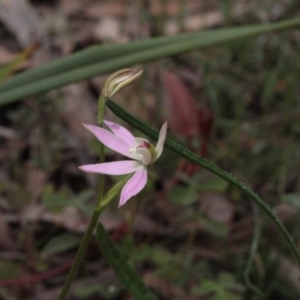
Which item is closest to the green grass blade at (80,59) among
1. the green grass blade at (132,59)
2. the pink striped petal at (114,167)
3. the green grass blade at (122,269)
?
the green grass blade at (132,59)

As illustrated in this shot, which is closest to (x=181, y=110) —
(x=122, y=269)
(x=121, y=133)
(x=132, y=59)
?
(x=132, y=59)

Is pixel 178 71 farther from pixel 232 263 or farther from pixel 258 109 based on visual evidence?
pixel 232 263

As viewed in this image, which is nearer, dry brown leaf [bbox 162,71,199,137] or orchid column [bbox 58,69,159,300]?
orchid column [bbox 58,69,159,300]

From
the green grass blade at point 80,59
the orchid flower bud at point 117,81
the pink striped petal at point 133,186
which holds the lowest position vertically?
the pink striped petal at point 133,186

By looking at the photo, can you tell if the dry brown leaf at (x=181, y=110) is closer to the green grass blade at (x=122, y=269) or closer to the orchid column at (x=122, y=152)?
the green grass blade at (x=122, y=269)

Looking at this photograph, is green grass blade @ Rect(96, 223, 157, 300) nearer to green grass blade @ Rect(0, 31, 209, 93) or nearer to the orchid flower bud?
the orchid flower bud

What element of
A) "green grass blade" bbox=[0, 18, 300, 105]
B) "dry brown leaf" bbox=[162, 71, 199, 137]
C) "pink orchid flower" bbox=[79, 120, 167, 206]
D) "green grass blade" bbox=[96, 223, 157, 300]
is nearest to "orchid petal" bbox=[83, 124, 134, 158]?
"pink orchid flower" bbox=[79, 120, 167, 206]
